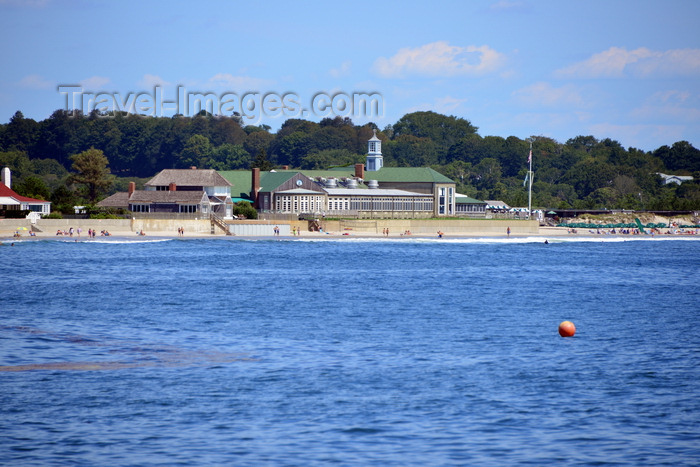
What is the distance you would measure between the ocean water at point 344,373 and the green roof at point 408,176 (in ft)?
237

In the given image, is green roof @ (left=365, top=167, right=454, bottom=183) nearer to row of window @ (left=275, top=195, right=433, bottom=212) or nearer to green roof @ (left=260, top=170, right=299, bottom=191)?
row of window @ (left=275, top=195, right=433, bottom=212)

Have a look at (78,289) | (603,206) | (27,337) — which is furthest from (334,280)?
(603,206)

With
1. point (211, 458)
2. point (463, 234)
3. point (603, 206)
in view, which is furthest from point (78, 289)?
point (603, 206)

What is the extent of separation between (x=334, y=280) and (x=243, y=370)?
33.7m

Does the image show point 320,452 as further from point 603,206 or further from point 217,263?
point 603,206

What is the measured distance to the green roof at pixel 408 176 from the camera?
427 ft

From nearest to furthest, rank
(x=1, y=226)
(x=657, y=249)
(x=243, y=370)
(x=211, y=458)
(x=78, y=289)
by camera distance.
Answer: (x=211, y=458), (x=243, y=370), (x=78, y=289), (x=1, y=226), (x=657, y=249)

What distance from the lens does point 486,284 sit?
59562mm

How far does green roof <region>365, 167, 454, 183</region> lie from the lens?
5118 inches

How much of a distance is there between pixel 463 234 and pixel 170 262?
51145 mm

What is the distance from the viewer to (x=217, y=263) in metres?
76.7

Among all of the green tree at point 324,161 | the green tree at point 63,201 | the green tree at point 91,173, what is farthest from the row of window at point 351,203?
the green tree at point 324,161

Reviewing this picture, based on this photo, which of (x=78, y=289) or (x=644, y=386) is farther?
(x=78, y=289)

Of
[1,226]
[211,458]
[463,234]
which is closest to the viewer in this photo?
[211,458]
